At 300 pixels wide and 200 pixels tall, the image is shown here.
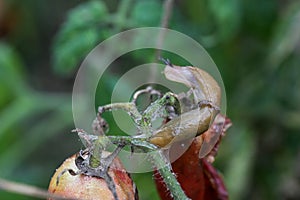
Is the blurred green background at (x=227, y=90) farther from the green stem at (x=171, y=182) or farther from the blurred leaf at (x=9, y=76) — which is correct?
the green stem at (x=171, y=182)

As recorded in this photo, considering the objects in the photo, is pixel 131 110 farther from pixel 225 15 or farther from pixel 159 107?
pixel 225 15

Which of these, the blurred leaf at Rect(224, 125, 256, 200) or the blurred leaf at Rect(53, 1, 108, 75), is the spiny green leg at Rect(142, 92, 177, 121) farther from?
the blurred leaf at Rect(224, 125, 256, 200)

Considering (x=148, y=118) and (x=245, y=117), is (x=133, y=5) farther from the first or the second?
(x=148, y=118)

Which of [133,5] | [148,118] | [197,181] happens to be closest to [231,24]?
[133,5]

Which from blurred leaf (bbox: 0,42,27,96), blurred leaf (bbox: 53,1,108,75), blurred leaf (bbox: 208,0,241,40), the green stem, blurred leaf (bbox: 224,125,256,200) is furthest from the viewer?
blurred leaf (bbox: 0,42,27,96)

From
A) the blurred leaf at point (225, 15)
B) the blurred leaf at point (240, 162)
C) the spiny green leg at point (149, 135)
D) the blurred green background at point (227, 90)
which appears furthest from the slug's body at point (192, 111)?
the blurred leaf at point (240, 162)

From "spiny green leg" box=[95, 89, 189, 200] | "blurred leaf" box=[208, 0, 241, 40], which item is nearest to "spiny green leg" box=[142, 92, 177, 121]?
"spiny green leg" box=[95, 89, 189, 200]

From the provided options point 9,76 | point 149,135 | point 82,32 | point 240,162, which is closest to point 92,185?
point 149,135
